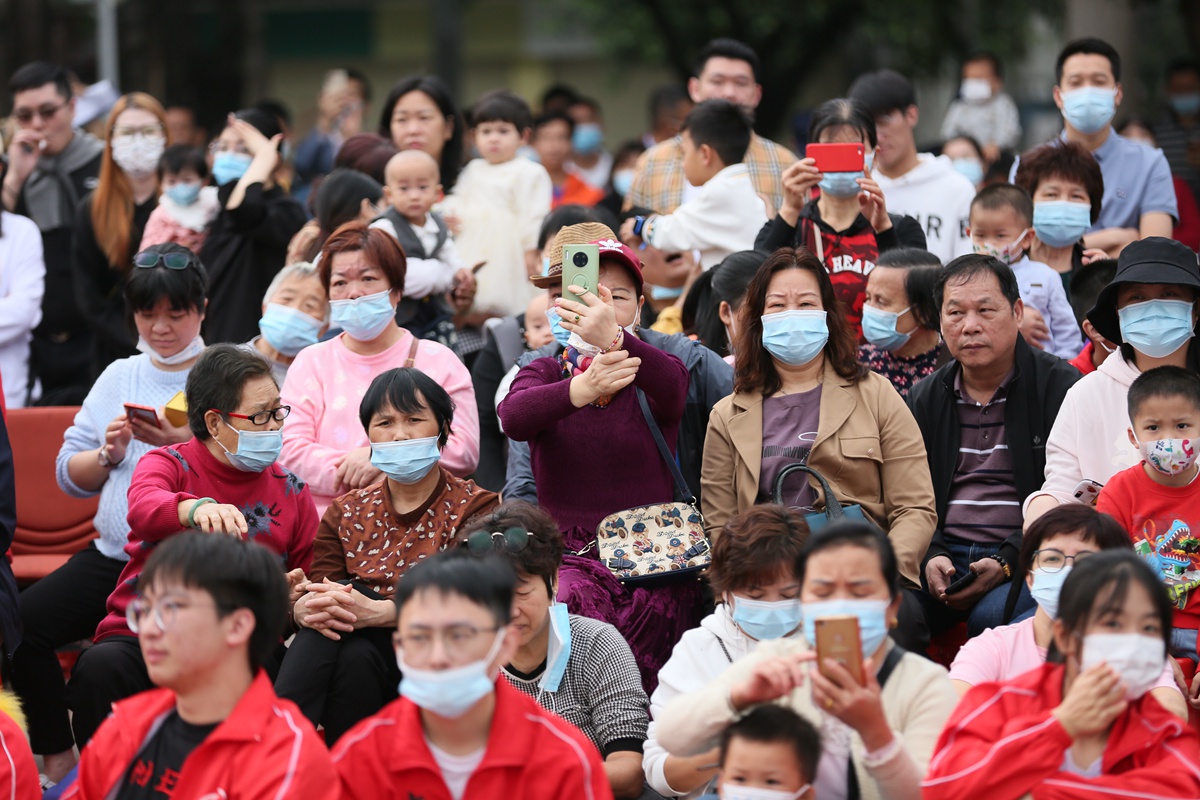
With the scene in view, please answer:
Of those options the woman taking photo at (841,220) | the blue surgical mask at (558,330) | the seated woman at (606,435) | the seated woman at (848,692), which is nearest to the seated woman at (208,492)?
the seated woman at (606,435)

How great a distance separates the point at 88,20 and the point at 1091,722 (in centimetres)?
1979

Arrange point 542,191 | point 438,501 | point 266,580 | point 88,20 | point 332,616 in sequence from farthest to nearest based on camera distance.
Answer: point 88,20 → point 542,191 → point 438,501 → point 332,616 → point 266,580

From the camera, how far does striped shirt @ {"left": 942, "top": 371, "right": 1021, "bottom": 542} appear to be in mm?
5910

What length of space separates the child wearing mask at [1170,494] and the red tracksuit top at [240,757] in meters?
2.79

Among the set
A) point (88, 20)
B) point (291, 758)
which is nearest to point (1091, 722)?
point (291, 758)

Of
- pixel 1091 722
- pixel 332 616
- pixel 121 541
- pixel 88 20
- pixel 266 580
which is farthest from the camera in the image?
pixel 88 20

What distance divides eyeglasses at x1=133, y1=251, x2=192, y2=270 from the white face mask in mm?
4105

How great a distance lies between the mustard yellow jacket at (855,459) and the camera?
18.7ft

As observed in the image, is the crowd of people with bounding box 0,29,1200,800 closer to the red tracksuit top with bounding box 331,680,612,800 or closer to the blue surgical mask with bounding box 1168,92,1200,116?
the red tracksuit top with bounding box 331,680,612,800

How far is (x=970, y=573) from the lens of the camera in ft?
18.7

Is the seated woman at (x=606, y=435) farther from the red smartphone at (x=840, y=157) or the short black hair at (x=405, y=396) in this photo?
the red smartphone at (x=840, y=157)

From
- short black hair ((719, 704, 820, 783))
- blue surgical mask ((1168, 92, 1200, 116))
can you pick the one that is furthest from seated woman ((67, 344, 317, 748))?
blue surgical mask ((1168, 92, 1200, 116))

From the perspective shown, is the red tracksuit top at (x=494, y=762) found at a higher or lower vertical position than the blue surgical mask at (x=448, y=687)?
lower

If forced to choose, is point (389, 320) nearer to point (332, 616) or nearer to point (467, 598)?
point (332, 616)
